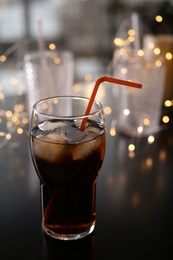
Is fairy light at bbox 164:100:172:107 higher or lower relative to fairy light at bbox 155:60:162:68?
lower

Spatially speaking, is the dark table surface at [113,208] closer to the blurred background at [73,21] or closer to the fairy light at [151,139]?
the fairy light at [151,139]

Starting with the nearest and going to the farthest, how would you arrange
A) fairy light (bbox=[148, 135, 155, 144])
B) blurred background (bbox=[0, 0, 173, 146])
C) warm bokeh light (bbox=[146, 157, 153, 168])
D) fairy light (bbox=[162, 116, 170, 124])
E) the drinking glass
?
the drinking glass < warm bokeh light (bbox=[146, 157, 153, 168]) < fairy light (bbox=[148, 135, 155, 144]) < fairy light (bbox=[162, 116, 170, 124]) < blurred background (bbox=[0, 0, 173, 146])

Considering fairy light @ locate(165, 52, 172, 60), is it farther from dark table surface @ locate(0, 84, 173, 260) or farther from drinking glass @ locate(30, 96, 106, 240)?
drinking glass @ locate(30, 96, 106, 240)

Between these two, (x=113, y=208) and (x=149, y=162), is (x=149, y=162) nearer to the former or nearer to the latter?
(x=149, y=162)

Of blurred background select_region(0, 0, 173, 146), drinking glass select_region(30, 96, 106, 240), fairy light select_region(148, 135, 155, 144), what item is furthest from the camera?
blurred background select_region(0, 0, 173, 146)

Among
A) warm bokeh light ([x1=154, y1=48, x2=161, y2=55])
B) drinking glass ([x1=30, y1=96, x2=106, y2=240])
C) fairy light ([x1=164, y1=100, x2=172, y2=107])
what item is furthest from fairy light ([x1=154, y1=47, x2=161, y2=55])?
drinking glass ([x1=30, y1=96, x2=106, y2=240])

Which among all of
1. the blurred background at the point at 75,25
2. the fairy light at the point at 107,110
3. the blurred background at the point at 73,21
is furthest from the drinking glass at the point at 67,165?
the blurred background at the point at 73,21

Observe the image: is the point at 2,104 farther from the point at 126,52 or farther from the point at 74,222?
the point at 74,222

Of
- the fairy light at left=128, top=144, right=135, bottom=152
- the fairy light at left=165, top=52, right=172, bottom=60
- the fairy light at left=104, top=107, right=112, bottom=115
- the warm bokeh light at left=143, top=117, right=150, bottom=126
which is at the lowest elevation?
the fairy light at left=128, top=144, right=135, bottom=152
